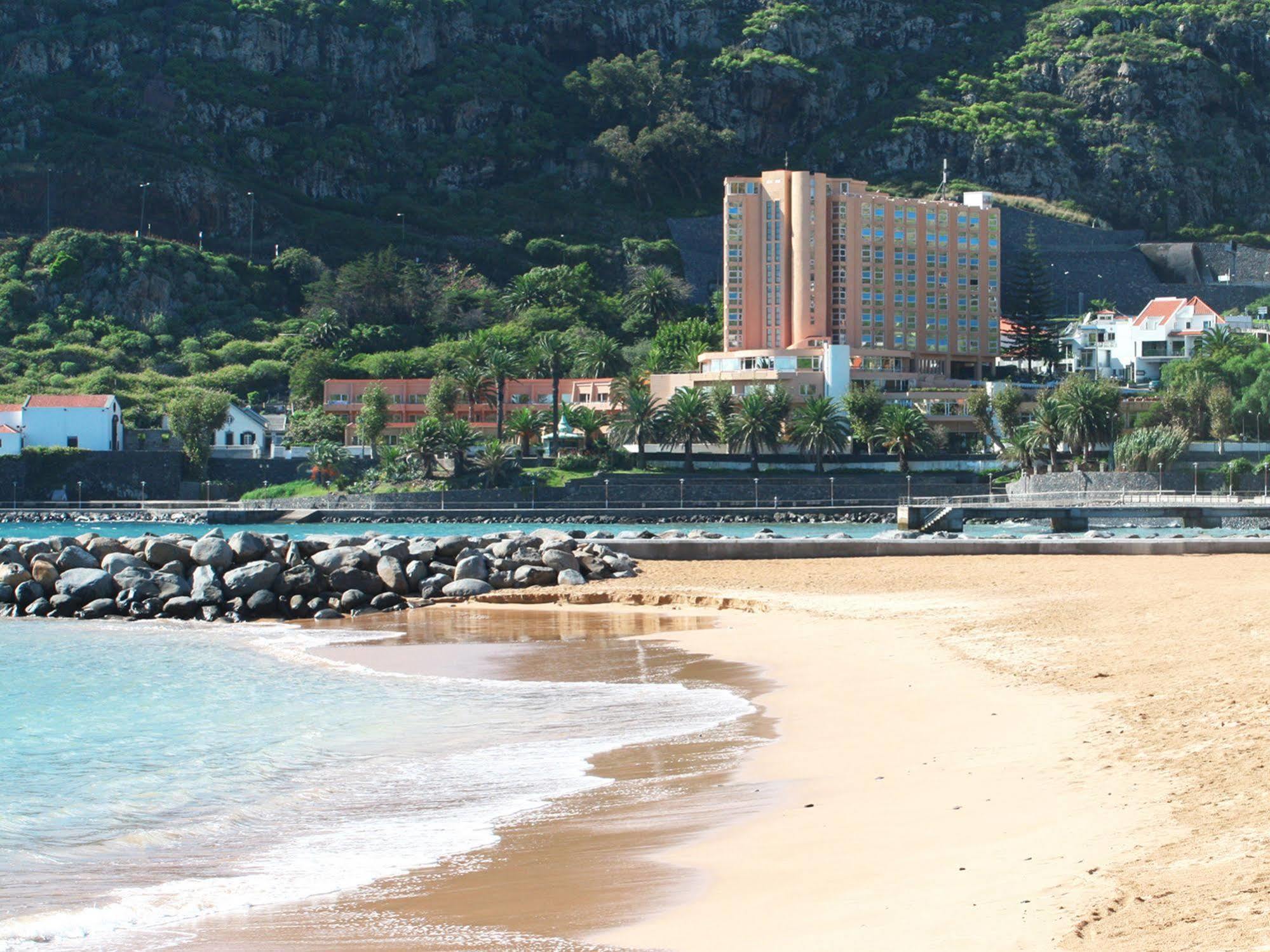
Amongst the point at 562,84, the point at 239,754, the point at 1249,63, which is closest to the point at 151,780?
the point at 239,754

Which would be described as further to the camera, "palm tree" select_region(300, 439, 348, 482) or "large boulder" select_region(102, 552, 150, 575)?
"palm tree" select_region(300, 439, 348, 482)

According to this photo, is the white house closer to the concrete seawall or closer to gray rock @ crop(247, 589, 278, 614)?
the concrete seawall

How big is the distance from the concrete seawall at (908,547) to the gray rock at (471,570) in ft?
20.9

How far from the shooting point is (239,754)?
50.3ft

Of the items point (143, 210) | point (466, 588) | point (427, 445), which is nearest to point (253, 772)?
point (466, 588)

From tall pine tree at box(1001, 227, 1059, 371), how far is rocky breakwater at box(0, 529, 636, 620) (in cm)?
7282

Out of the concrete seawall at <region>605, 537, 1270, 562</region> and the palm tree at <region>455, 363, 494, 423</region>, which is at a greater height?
the palm tree at <region>455, 363, 494, 423</region>

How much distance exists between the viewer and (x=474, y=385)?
90.9 meters

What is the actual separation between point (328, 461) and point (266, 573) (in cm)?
5653

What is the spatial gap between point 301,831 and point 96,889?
5.92 ft

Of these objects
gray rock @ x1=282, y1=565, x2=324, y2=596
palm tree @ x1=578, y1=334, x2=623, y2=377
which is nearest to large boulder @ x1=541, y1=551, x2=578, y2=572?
gray rock @ x1=282, y1=565, x2=324, y2=596

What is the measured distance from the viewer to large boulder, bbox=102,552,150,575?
1250 inches

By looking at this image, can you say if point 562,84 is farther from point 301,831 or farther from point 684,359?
point 301,831

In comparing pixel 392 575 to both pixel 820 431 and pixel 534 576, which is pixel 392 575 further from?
pixel 820 431
